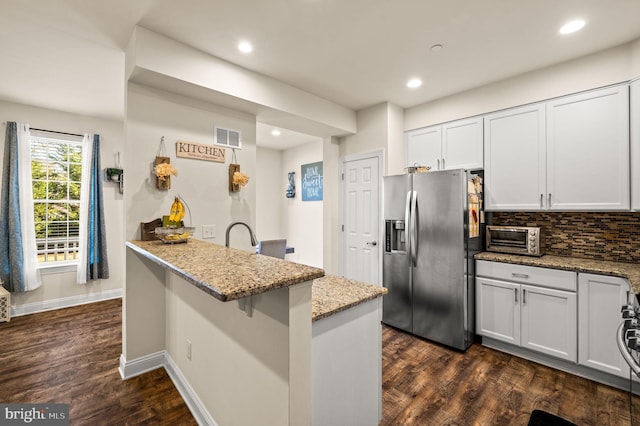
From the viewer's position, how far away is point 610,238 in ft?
8.48

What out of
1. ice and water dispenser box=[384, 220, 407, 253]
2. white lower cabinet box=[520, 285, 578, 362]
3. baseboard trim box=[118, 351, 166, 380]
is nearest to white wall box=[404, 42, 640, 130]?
ice and water dispenser box=[384, 220, 407, 253]

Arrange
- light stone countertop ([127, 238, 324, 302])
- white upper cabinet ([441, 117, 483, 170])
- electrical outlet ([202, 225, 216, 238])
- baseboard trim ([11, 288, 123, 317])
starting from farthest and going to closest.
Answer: baseboard trim ([11, 288, 123, 317]), white upper cabinet ([441, 117, 483, 170]), electrical outlet ([202, 225, 216, 238]), light stone countertop ([127, 238, 324, 302])

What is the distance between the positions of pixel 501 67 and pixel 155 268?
3670 millimetres

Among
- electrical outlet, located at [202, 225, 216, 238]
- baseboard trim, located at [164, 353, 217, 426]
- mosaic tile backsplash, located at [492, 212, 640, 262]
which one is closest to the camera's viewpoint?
baseboard trim, located at [164, 353, 217, 426]

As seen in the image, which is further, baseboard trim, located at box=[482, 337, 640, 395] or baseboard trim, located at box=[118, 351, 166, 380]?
baseboard trim, located at box=[118, 351, 166, 380]

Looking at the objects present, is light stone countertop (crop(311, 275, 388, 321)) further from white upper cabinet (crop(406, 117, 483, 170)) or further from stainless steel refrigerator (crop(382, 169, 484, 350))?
white upper cabinet (crop(406, 117, 483, 170))

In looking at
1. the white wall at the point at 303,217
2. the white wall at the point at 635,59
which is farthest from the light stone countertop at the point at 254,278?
the white wall at the point at 303,217

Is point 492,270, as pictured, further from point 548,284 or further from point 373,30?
point 373,30

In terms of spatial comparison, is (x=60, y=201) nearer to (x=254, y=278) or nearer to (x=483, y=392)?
(x=254, y=278)

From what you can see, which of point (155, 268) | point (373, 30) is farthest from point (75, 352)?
point (373, 30)

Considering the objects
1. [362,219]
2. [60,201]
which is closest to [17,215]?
[60,201]

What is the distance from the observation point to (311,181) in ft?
18.9

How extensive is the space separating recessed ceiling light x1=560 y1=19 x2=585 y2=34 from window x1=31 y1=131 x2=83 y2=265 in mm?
5549

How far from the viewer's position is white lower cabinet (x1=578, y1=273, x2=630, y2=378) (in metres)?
2.12
